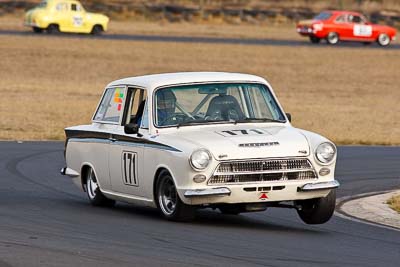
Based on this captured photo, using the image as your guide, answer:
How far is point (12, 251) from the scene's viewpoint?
30.9 ft

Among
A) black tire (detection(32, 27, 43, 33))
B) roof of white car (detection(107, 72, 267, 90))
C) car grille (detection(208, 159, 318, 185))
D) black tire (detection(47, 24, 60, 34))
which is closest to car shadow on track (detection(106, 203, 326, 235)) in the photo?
car grille (detection(208, 159, 318, 185))

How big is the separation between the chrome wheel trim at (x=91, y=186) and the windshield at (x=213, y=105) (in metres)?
1.46

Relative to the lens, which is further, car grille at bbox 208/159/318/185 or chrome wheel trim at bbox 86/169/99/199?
chrome wheel trim at bbox 86/169/99/199

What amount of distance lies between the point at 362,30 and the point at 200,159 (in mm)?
46153

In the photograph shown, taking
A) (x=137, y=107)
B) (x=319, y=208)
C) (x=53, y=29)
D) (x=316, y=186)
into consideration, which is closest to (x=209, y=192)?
(x=316, y=186)

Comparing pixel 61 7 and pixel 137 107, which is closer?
pixel 137 107

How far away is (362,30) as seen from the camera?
5606 cm

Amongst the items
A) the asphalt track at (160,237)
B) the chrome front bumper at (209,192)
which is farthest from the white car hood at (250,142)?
the asphalt track at (160,237)

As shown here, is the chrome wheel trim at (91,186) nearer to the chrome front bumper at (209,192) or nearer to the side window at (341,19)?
the chrome front bumper at (209,192)

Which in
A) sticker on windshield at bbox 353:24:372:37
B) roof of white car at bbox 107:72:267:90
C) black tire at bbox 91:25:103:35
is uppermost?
roof of white car at bbox 107:72:267:90

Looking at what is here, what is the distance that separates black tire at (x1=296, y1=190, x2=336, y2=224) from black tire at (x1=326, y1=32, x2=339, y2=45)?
44723 millimetres

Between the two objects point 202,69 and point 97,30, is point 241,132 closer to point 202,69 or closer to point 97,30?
point 202,69

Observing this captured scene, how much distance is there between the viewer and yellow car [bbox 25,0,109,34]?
53969 millimetres

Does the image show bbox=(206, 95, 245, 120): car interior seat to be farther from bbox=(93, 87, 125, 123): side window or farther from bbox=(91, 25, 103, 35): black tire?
bbox=(91, 25, 103, 35): black tire
